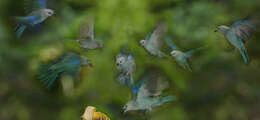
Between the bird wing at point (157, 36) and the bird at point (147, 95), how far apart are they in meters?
0.07

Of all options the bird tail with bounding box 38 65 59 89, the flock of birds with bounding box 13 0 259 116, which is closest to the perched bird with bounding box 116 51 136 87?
the flock of birds with bounding box 13 0 259 116

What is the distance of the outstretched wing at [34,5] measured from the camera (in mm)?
775

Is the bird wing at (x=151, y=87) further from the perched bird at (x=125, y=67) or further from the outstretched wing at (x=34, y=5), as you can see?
the outstretched wing at (x=34, y=5)

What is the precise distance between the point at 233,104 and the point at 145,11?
0.71 m

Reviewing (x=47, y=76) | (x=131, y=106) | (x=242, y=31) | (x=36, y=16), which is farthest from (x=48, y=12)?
(x=242, y=31)

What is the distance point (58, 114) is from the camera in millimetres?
2053

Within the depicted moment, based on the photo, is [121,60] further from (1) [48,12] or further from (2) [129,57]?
(1) [48,12]

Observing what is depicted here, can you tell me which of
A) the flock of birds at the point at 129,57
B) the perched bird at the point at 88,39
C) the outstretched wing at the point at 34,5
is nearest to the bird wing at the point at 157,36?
the flock of birds at the point at 129,57

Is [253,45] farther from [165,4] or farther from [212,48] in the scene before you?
[165,4]

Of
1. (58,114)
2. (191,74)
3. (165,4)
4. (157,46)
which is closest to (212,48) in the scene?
(191,74)

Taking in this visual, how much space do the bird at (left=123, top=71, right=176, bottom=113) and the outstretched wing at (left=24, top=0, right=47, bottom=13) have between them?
26 centimetres

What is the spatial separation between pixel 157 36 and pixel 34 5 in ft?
0.87

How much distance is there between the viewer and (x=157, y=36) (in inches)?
30.0

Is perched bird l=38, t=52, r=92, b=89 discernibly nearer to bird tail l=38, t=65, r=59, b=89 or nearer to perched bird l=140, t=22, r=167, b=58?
bird tail l=38, t=65, r=59, b=89
